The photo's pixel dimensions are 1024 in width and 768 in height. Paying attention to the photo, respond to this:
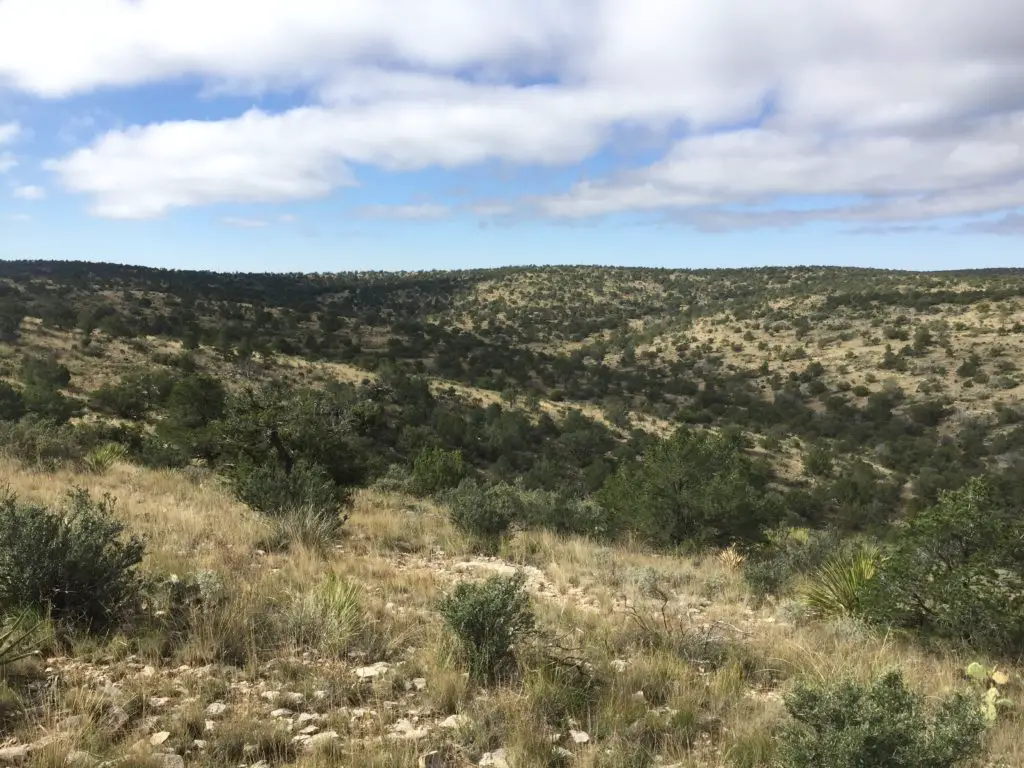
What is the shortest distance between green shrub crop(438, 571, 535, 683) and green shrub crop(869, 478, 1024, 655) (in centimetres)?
341

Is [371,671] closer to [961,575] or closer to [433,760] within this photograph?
[433,760]

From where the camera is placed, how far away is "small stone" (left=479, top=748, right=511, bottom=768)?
130 inches

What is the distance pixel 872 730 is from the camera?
2.81 m

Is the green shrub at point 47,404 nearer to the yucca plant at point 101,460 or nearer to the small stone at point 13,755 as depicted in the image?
the yucca plant at point 101,460

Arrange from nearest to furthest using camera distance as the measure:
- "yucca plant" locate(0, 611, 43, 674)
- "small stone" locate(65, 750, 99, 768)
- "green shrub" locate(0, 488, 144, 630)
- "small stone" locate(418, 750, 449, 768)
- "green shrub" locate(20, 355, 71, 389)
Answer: "small stone" locate(65, 750, 99, 768) < "small stone" locate(418, 750, 449, 768) < "yucca plant" locate(0, 611, 43, 674) < "green shrub" locate(0, 488, 144, 630) < "green shrub" locate(20, 355, 71, 389)

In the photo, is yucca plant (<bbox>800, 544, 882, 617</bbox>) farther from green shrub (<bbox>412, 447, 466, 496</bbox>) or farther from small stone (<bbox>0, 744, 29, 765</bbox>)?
green shrub (<bbox>412, 447, 466, 496</bbox>)

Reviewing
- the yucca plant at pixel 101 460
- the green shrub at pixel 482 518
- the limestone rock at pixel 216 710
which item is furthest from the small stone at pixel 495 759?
the yucca plant at pixel 101 460

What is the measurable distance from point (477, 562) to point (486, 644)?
12.8ft

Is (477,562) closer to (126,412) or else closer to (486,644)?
(486,644)

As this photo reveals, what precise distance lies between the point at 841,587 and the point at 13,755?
679 cm

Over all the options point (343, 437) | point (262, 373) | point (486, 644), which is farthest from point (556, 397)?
point (486, 644)

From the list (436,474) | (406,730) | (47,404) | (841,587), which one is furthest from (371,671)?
(47,404)

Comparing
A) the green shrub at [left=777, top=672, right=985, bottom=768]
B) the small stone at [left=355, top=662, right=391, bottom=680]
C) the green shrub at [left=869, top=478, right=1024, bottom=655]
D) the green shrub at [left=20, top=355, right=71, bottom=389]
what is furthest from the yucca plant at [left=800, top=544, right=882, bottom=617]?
the green shrub at [left=20, top=355, right=71, bottom=389]

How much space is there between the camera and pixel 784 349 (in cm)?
5856
